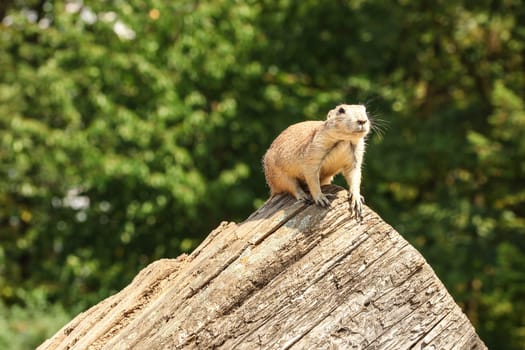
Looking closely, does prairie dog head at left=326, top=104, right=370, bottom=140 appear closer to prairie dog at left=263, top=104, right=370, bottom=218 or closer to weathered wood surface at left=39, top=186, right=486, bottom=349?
prairie dog at left=263, top=104, right=370, bottom=218

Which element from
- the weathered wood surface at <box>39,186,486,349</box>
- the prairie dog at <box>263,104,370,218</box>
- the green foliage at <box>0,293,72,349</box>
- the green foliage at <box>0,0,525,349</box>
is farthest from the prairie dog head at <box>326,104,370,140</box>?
the green foliage at <box>0,293,72,349</box>

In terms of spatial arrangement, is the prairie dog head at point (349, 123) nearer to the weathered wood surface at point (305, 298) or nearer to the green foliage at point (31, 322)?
the weathered wood surface at point (305, 298)

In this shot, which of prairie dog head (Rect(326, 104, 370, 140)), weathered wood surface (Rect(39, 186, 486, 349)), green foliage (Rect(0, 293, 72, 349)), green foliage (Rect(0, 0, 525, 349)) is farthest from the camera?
green foliage (Rect(0, 0, 525, 349))

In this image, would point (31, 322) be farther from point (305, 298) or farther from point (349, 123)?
point (305, 298)

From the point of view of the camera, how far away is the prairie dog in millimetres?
4879

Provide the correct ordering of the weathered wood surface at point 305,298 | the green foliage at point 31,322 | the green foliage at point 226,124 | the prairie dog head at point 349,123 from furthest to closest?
1. the green foliage at point 226,124
2. the green foliage at point 31,322
3. the prairie dog head at point 349,123
4. the weathered wood surface at point 305,298

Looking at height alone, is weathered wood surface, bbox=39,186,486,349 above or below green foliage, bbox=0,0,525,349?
below

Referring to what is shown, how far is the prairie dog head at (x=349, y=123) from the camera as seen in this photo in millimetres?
4867

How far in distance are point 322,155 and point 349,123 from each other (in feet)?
1.14

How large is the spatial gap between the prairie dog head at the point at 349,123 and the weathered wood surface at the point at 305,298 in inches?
26.6

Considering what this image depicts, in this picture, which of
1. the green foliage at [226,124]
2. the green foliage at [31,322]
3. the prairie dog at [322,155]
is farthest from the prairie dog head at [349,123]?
the green foliage at [31,322]

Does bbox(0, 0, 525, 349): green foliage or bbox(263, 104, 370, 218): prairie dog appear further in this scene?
bbox(0, 0, 525, 349): green foliage

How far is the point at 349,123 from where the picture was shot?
4883 millimetres

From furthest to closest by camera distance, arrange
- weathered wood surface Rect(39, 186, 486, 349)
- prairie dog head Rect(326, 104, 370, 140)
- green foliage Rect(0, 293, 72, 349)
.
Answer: green foliage Rect(0, 293, 72, 349) → prairie dog head Rect(326, 104, 370, 140) → weathered wood surface Rect(39, 186, 486, 349)
